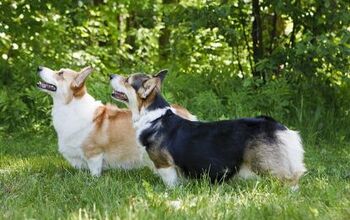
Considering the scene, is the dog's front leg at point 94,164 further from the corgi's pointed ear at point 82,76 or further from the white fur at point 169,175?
the white fur at point 169,175

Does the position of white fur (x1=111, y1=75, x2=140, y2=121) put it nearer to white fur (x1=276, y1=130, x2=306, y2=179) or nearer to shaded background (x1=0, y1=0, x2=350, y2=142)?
white fur (x1=276, y1=130, x2=306, y2=179)

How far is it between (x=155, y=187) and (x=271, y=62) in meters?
4.41

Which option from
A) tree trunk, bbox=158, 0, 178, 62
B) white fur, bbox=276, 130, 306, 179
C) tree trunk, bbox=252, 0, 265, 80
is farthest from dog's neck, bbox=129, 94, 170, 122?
tree trunk, bbox=158, 0, 178, 62

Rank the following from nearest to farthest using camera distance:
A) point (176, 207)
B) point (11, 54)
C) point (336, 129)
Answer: point (176, 207), point (336, 129), point (11, 54)

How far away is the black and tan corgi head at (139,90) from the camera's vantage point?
5316 mm

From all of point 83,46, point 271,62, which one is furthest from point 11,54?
point 271,62

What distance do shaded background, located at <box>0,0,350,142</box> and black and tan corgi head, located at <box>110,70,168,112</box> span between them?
8.95 ft

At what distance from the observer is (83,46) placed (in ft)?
40.4

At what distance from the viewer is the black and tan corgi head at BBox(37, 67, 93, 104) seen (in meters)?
5.83

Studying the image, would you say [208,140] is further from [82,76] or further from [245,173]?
[82,76]

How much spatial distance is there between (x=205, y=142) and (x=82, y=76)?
1.45 m

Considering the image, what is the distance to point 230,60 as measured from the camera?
1096 centimetres

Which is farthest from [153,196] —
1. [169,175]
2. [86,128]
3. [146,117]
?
[86,128]

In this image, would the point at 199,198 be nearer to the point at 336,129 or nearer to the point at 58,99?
the point at 58,99
